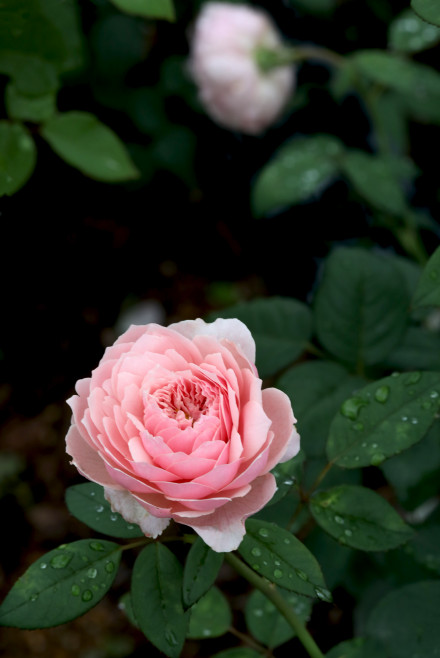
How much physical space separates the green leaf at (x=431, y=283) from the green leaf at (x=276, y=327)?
0.40m

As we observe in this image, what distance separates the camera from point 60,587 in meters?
0.60

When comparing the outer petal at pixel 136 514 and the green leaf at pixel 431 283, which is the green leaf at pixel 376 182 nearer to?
the green leaf at pixel 431 283

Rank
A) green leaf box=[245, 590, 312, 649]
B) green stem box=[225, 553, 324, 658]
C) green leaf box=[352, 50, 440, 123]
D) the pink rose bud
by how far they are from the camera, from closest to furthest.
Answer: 1. green stem box=[225, 553, 324, 658]
2. green leaf box=[245, 590, 312, 649]
3. green leaf box=[352, 50, 440, 123]
4. the pink rose bud

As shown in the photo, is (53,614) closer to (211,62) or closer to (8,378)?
(8,378)

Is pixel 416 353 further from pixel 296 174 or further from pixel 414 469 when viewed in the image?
pixel 296 174

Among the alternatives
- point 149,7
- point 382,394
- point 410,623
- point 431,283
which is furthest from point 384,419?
point 149,7

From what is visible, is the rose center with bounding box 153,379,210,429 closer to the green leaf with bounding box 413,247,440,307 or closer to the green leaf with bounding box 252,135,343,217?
the green leaf with bounding box 413,247,440,307

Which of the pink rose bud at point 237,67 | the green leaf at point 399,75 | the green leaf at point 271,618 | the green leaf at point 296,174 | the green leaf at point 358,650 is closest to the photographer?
the green leaf at point 358,650

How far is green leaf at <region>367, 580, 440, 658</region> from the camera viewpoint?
0.84 m

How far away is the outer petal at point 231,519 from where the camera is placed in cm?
53

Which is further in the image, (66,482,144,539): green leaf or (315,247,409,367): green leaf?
(315,247,409,367): green leaf

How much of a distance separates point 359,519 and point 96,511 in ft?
0.90

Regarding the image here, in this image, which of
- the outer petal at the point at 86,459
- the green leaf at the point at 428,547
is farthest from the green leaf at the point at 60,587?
the green leaf at the point at 428,547

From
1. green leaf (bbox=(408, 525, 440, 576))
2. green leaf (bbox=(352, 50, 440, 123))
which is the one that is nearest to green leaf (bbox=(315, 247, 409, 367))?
green leaf (bbox=(408, 525, 440, 576))
